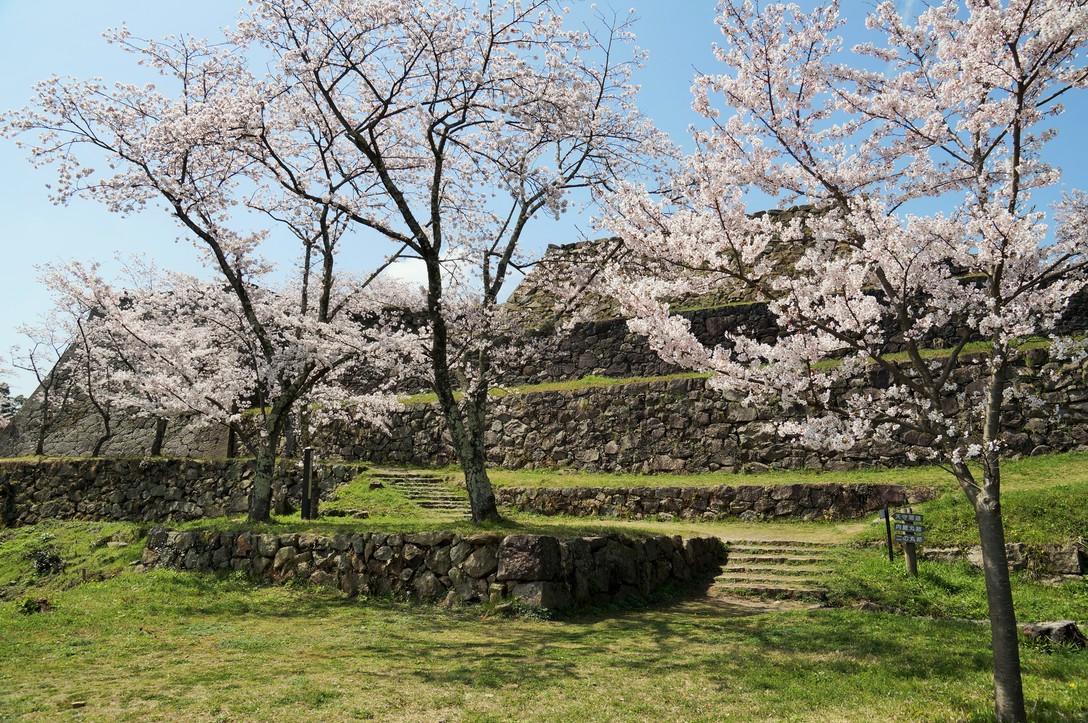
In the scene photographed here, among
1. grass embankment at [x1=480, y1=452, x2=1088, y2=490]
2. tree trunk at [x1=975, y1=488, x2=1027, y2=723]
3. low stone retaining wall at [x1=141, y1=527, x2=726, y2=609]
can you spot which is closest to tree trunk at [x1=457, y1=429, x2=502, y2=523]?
low stone retaining wall at [x1=141, y1=527, x2=726, y2=609]

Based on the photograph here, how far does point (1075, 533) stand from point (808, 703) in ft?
20.8

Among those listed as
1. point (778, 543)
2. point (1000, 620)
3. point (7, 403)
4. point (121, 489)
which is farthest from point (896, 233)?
point (7, 403)

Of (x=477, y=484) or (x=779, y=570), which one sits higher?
(x=477, y=484)

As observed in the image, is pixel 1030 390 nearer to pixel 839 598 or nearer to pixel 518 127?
pixel 839 598

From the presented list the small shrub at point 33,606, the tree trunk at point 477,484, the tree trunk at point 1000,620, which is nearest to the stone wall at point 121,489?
the small shrub at point 33,606

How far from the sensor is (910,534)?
30.2 feet

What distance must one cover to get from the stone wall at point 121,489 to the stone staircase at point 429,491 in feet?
15.6

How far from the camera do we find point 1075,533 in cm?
912

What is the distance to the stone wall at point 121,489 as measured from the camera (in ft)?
67.4

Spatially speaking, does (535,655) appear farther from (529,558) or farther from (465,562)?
(465,562)

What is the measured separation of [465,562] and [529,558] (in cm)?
95

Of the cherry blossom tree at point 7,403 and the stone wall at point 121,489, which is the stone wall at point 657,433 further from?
the cherry blossom tree at point 7,403

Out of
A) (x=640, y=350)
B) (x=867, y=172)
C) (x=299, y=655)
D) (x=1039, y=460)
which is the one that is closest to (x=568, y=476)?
(x=640, y=350)

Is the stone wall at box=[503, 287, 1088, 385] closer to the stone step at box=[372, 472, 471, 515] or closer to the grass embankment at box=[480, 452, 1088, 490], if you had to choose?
the grass embankment at box=[480, 452, 1088, 490]
